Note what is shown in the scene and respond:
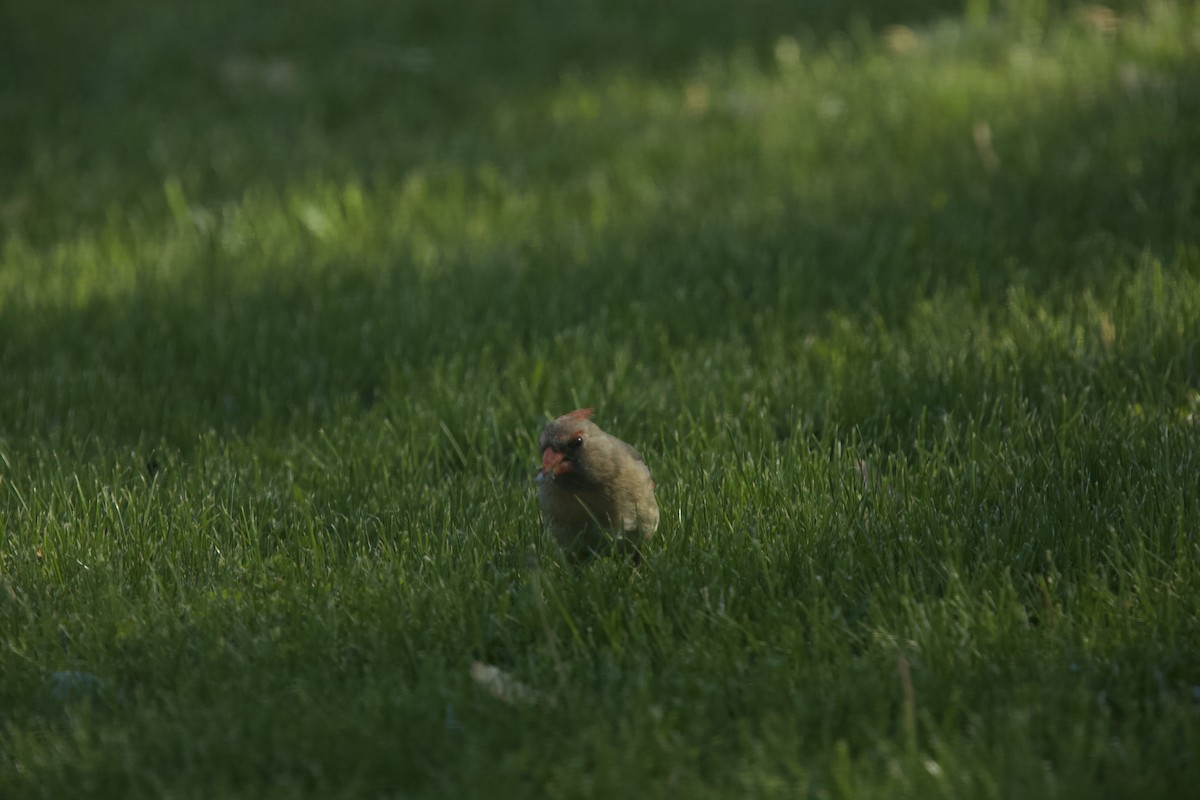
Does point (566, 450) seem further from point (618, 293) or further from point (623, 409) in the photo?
point (618, 293)

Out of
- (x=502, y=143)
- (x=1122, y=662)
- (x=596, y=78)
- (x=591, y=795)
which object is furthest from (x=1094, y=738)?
(x=596, y=78)

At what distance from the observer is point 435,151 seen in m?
7.40

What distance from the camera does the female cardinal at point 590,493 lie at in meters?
3.63

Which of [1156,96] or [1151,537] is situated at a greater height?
[1156,96]

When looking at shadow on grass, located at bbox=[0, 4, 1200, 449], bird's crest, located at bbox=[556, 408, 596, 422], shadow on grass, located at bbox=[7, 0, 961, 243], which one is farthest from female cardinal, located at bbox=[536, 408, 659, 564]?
shadow on grass, located at bbox=[7, 0, 961, 243]

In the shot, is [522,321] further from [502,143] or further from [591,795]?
[591,795]

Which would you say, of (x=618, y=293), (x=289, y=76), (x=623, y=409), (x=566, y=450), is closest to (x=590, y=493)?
(x=566, y=450)

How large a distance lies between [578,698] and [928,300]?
2.81 meters

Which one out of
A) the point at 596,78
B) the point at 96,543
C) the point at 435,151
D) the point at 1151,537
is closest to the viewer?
the point at 1151,537

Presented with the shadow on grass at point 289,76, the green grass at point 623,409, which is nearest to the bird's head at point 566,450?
the green grass at point 623,409

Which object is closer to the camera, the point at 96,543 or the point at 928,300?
the point at 96,543

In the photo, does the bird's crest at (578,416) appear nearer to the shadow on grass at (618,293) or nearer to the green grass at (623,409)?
the green grass at (623,409)

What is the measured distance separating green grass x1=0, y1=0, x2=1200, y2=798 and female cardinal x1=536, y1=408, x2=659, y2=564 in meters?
0.13

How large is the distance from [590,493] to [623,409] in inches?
38.7
